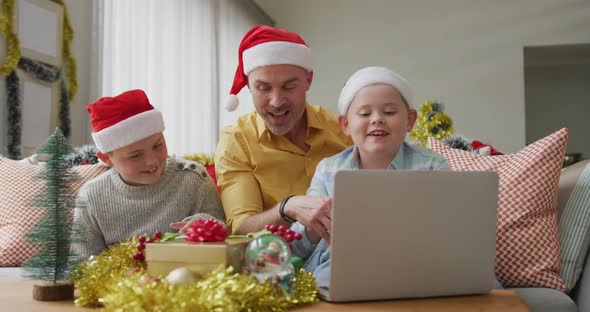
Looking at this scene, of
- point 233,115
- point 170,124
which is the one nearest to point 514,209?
point 170,124

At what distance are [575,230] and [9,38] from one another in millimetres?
2483

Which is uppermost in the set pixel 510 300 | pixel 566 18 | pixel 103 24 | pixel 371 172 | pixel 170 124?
pixel 566 18

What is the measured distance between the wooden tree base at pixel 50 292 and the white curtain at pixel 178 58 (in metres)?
2.48

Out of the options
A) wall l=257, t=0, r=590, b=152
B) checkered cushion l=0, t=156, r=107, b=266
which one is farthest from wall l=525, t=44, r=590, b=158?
checkered cushion l=0, t=156, r=107, b=266

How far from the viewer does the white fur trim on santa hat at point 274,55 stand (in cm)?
187

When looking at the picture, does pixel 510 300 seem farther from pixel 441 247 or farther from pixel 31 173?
pixel 31 173

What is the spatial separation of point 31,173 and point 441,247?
1520mm

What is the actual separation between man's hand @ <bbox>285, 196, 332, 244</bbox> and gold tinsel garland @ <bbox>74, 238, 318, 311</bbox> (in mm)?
176

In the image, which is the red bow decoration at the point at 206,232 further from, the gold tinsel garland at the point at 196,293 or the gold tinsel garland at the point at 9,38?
the gold tinsel garland at the point at 9,38

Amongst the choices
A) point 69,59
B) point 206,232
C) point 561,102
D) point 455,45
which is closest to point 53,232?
point 206,232

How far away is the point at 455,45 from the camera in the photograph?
20.5ft

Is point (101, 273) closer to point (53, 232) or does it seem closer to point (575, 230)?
point (53, 232)

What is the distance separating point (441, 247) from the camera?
3.21ft

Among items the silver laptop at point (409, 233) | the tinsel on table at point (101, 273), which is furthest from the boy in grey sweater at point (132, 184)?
the silver laptop at point (409, 233)
